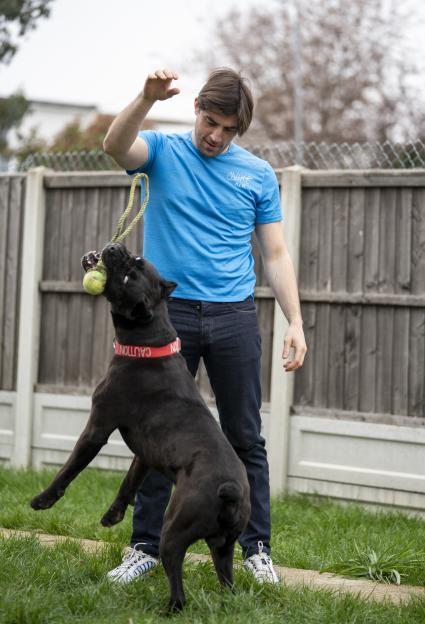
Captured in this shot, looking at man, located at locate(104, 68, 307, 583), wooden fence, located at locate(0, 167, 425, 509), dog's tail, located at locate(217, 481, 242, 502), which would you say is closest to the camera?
dog's tail, located at locate(217, 481, 242, 502)

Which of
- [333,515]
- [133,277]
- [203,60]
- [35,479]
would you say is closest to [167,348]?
[133,277]

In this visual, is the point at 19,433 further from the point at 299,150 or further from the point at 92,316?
the point at 299,150

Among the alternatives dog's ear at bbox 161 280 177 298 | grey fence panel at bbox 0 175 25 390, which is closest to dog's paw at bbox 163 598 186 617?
dog's ear at bbox 161 280 177 298

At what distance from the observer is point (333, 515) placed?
228 inches

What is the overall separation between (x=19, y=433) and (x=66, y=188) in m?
1.94

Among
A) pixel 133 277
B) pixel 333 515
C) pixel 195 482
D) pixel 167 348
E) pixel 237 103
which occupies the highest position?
pixel 237 103

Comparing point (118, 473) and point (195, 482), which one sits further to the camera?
point (118, 473)

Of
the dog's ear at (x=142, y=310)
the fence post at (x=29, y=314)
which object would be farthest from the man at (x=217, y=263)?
the fence post at (x=29, y=314)

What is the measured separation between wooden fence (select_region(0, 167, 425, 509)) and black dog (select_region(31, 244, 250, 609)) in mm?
2544

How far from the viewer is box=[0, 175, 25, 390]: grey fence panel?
762cm

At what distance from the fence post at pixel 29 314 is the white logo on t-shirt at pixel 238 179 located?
3491mm

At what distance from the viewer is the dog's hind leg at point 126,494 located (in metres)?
4.09

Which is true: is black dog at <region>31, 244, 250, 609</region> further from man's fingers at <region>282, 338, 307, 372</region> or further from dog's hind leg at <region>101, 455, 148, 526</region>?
man's fingers at <region>282, 338, 307, 372</region>

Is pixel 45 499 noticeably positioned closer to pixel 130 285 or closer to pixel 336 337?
pixel 130 285
